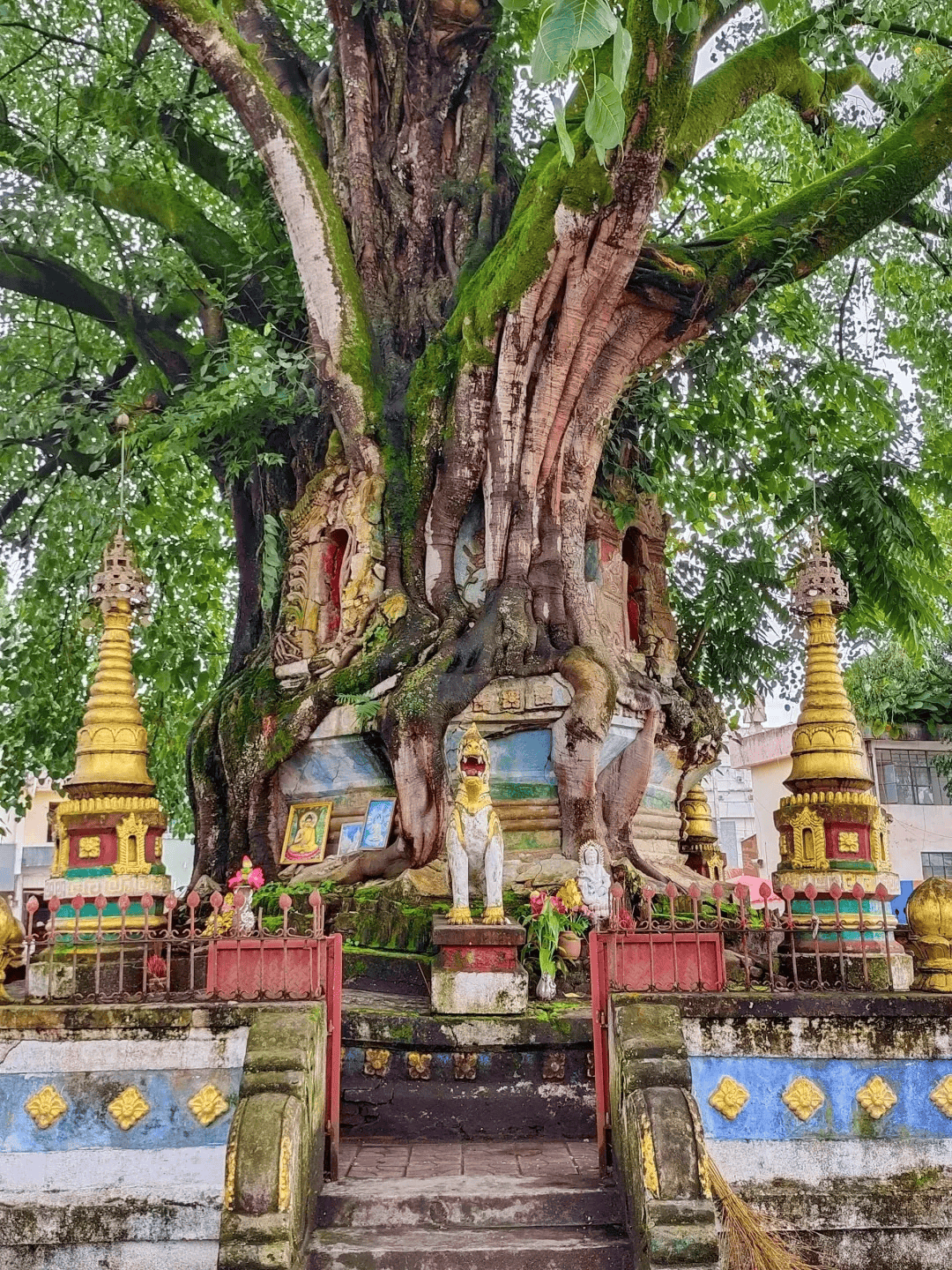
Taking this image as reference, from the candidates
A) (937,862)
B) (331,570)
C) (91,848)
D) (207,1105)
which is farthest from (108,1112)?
(937,862)

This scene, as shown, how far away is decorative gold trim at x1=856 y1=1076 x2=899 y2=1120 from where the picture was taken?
18.1 ft

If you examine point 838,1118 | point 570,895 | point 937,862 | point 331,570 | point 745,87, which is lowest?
point 838,1118

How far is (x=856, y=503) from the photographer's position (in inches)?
514

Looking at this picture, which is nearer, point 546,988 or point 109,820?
point 109,820

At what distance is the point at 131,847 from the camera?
7.50 metres

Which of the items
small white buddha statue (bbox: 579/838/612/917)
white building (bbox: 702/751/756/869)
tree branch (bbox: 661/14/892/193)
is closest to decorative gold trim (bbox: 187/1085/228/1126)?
small white buddha statue (bbox: 579/838/612/917)

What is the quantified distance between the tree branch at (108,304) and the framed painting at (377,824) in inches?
207

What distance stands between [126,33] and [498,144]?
4.80 m

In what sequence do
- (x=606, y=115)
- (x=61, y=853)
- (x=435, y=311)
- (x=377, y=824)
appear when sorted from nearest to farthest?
1. (x=606, y=115)
2. (x=61, y=853)
3. (x=377, y=824)
4. (x=435, y=311)

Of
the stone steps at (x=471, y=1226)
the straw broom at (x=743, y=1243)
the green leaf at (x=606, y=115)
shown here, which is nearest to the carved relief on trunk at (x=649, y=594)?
the stone steps at (x=471, y=1226)

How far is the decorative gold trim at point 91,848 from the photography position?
7551 mm

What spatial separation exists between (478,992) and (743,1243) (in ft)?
8.85

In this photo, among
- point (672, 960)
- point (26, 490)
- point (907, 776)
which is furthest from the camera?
point (907, 776)

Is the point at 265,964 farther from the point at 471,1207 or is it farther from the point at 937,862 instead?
the point at 937,862
